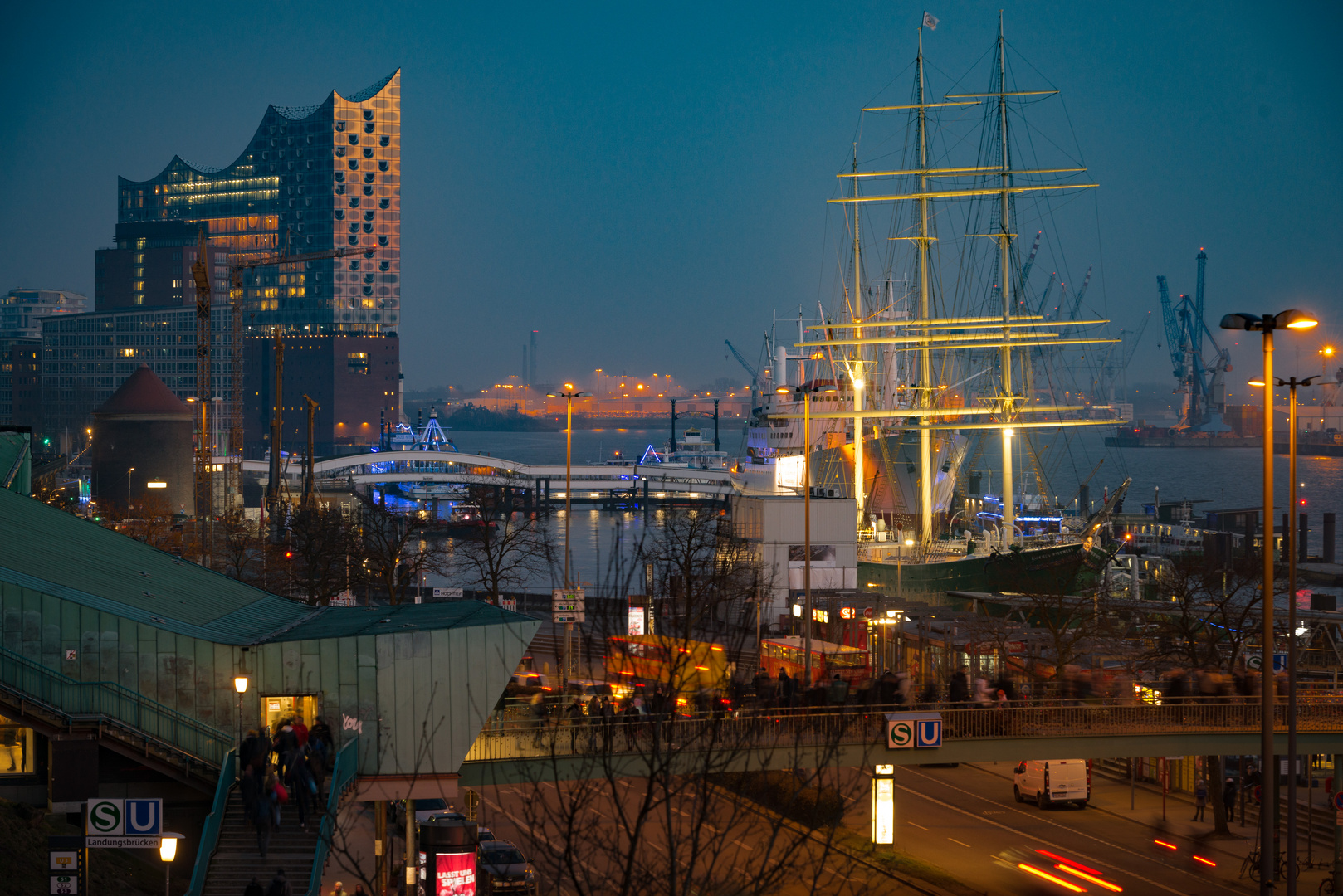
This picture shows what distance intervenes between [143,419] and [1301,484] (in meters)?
153

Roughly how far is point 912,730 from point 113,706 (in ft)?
36.5

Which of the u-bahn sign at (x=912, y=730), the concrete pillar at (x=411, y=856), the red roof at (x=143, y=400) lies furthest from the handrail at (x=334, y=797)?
the red roof at (x=143, y=400)

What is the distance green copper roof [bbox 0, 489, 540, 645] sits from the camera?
56.6 ft

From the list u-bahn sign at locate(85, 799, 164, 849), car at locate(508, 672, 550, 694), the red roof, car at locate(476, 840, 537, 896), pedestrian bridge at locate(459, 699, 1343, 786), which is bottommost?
car at locate(476, 840, 537, 896)

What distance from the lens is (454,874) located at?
51.5ft

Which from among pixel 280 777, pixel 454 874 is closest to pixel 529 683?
pixel 454 874

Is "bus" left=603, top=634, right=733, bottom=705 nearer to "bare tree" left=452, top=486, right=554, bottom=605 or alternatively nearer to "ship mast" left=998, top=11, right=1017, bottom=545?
"bare tree" left=452, top=486, right=554, bottom=605

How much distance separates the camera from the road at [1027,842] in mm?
21328

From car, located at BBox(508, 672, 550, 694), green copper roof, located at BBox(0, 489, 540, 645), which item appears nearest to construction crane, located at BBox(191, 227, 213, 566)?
car, located at BBox(508, 672, 550, 694)

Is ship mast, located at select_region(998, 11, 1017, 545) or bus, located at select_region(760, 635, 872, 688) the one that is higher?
ship mast, located at select_region(998, 11, 1017, 545)

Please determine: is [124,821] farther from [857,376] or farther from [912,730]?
[857,376]

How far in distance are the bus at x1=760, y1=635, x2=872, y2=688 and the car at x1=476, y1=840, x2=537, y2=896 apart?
9.97m

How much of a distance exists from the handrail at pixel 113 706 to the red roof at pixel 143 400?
71377 mm

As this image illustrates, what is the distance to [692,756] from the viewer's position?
58.2ft
